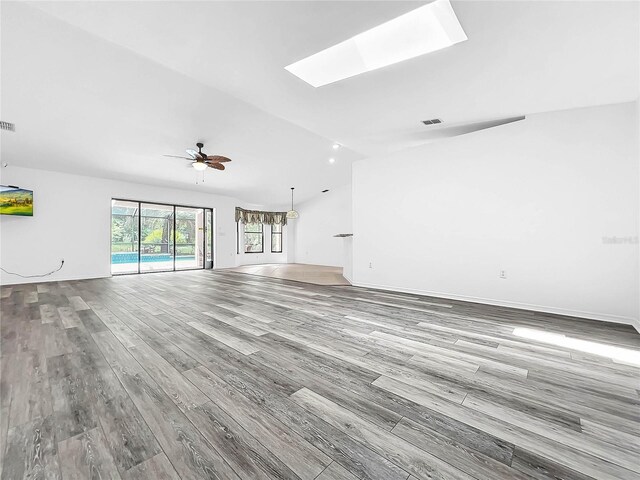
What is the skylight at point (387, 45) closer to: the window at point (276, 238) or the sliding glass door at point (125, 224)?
the sliding glass door at point (125, 224)

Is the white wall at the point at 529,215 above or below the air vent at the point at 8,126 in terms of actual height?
below

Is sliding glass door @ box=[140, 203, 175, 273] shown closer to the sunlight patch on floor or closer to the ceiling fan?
the ceiling fan

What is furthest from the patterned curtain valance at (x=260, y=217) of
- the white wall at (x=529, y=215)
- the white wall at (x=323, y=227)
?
the white wall at (x=529, y=215)

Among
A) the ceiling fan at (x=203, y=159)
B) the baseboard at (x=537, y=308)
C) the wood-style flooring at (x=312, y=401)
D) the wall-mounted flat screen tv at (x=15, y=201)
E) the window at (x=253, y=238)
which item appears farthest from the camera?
the window at (x=253, y=238)

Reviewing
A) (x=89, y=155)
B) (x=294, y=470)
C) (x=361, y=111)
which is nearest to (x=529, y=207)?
(x=361, y=111)

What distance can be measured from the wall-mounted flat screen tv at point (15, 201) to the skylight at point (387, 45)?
668 centimetres

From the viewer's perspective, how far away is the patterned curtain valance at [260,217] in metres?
10.6

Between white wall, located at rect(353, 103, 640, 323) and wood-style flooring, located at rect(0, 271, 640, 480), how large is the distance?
0.69 metres

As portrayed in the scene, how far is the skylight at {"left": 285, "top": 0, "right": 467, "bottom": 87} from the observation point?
218 centimetres

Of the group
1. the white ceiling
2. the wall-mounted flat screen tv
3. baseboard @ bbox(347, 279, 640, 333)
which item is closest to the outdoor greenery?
the wall-mounted flat screen tv

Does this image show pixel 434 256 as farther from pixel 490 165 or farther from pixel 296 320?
pixel 296 320

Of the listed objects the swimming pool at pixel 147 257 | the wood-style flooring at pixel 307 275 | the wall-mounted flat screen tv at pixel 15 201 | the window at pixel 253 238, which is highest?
the wall-mounted flat screen tv at pixel 15 201

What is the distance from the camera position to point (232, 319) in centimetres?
314

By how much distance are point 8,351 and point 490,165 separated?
231 inches
